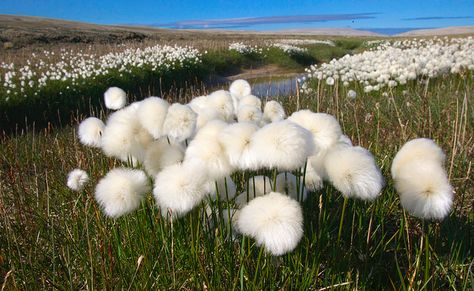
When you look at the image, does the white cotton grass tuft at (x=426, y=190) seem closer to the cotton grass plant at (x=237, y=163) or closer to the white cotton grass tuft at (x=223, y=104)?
the cotton grass plant at (x=237, y=163)

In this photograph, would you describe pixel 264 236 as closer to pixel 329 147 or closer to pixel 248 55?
pixel 329 147

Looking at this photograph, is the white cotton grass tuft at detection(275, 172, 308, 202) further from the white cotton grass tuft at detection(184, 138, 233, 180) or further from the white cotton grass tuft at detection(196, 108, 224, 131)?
the white cotton grass tuft at detection(196, 108, 224, 131)

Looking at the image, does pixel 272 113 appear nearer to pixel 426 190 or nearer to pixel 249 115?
pixel 249 115

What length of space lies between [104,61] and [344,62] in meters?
8.19

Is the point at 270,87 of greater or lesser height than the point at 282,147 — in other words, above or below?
below

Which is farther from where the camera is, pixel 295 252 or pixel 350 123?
pixel 350 123

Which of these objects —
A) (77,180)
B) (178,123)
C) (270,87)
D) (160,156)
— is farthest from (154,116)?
(270,87)

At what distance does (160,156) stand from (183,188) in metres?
0.52

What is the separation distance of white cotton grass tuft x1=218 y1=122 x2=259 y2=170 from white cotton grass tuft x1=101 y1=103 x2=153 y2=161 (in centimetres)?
55

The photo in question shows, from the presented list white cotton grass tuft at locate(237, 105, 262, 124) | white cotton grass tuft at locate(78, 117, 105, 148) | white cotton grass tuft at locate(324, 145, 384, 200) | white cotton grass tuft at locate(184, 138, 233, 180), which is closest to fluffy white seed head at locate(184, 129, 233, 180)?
white cotton grass tuft at locate(184, 138, 233, 180)

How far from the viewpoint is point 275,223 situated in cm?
144

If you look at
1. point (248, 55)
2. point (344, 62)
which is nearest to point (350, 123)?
point (344, 62)

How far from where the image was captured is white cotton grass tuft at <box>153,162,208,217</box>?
1585 mm

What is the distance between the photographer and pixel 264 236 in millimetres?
1440
